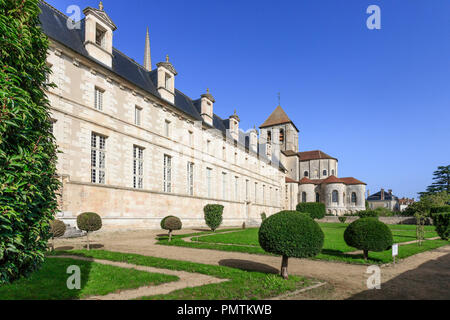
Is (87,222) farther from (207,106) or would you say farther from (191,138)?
(207,106)

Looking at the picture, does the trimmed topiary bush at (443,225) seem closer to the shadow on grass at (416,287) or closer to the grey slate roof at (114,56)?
the shadow on grass at (416,287)

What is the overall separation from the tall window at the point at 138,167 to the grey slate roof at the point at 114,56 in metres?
5.17

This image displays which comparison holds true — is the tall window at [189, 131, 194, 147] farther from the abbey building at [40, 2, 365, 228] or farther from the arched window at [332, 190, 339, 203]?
the arched window at [332, 190, 339, 203]

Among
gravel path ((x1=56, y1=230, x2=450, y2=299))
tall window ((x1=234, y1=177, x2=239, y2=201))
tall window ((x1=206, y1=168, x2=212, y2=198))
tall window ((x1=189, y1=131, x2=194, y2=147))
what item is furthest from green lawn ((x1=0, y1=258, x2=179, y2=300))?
tall window ((x1=234, y1=177, x2=239, y2=201))

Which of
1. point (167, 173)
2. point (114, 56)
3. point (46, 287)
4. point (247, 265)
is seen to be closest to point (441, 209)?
point (167, 173)

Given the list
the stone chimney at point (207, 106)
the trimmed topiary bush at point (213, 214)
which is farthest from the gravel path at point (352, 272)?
the stone chimney at point (207, 106)

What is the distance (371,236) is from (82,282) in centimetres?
972

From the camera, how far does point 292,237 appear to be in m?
7.34

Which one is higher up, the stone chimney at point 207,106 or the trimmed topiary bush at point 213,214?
the stone chimney at point 207,106

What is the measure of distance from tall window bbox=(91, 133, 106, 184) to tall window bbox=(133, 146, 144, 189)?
282cm

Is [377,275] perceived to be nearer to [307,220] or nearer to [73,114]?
[307,220]

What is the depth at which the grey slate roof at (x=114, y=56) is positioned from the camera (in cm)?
1717

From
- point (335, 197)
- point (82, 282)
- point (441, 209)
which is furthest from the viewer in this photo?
point (335, 197)
